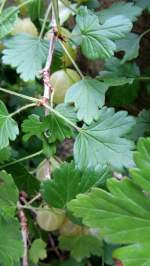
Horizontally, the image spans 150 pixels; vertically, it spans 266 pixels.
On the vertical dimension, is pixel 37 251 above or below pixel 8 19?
below

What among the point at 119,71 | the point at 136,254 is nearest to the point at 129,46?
the point at 119,71

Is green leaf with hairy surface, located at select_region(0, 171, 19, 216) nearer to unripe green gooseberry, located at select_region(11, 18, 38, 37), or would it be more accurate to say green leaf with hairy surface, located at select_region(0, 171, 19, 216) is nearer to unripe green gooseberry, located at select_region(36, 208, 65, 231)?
unripe green gooseberry, located at select_region(36, 208, 65, 231)

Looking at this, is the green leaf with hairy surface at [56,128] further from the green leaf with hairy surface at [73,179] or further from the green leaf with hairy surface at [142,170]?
the green leaf with hairy surface at [142,170]

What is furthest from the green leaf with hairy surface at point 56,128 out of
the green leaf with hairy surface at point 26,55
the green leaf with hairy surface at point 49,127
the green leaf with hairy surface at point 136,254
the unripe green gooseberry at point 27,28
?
the unripe green gooseberry at point 27,28

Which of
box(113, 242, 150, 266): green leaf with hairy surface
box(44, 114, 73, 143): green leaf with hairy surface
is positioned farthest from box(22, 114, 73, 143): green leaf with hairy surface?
box(113, 242, 150, 266): green leaf with hairy surface

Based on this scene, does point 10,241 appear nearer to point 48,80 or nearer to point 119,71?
point 48,80

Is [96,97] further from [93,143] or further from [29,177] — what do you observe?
[29,177]
